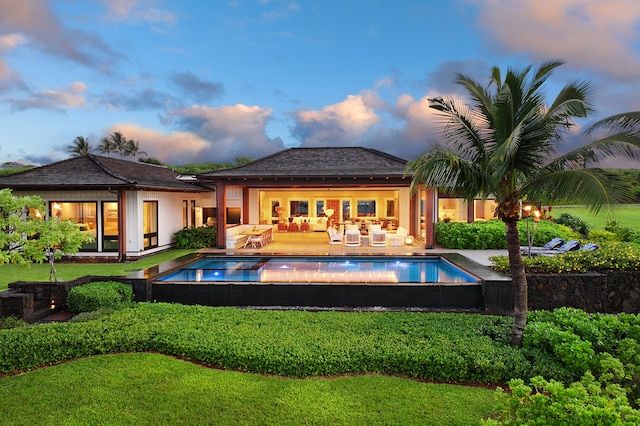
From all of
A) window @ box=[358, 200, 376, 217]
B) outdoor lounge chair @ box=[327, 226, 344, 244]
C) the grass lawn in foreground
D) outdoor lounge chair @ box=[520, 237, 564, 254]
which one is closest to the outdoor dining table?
outdoor lounge chair @ box=[327, 226, 344, 244]

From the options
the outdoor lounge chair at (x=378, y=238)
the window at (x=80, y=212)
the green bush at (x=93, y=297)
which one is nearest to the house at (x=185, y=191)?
the window at (x=80, y=212)

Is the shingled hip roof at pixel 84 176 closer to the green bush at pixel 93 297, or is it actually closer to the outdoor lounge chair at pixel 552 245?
the green bush at pixel 93 297

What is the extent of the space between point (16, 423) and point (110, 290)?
4.79 meters

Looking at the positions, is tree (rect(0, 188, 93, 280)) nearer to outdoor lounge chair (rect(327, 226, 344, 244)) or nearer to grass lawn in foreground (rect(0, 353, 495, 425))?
Result: grass lawn in foreground (rect(0, 353, 495, 425))

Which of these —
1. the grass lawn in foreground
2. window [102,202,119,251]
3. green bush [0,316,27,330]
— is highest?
window [102,202,119,251]

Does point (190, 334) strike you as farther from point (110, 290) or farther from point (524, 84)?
point (524, 84)

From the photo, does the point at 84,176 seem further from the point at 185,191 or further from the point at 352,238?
the point at 352,238

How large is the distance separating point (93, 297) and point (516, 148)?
28.7 ft

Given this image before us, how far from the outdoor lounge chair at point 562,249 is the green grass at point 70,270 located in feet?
45.4

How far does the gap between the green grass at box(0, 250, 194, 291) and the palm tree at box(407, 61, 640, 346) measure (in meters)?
9.76

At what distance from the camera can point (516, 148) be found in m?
5.78

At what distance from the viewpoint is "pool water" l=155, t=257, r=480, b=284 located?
10.3 m

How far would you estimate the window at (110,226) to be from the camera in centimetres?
1491

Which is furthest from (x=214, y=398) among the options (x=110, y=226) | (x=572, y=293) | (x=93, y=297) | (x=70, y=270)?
(x=110, y=226)
